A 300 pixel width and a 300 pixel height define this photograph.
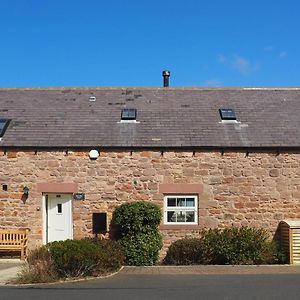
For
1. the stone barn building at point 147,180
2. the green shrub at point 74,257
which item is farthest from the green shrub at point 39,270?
the stone barn building at point 147,180

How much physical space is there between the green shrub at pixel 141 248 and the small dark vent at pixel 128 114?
464 centimetres

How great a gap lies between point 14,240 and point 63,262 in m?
5.04

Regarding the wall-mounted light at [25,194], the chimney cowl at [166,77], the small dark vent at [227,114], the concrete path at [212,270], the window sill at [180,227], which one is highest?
the chimney cowl at [166,77]

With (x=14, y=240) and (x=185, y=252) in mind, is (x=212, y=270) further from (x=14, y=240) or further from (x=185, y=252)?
(x=14, y=240)

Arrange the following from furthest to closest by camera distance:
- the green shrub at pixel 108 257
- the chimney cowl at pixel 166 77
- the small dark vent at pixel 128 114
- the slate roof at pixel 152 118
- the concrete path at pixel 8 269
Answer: the chimney cowl at pixel 166 77 → the small dark vent at pixel 128 114 → the slate roof at pixel 152 118 → the green shrub at pixel 108 257 → the concrete path at pixel 8 269

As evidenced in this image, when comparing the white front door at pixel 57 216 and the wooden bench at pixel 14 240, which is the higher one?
the white front door at pixel 57 216

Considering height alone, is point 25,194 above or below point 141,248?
above

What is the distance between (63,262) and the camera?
12.3 metres

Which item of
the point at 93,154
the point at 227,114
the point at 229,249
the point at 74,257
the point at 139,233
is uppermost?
the point at 227,114

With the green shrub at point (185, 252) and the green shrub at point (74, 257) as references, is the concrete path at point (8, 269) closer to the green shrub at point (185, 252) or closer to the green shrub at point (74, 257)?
the green shrub at point (74, 257)

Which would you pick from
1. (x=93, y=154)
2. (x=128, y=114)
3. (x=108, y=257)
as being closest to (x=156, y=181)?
(x=93, y=154)

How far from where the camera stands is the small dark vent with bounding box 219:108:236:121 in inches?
739

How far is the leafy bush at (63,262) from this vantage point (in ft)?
39.3

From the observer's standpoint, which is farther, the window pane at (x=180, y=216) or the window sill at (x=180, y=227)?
the window pane at (x=180, y=216)
